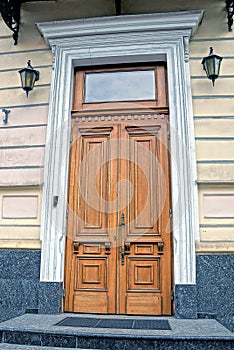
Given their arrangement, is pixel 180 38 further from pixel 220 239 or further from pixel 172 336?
pixel 172 336

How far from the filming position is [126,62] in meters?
4.65

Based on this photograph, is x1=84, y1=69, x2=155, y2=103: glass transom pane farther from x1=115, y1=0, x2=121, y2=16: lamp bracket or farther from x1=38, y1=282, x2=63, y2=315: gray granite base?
x1=38, y1=282, x2=63, y2=315: gray granite base

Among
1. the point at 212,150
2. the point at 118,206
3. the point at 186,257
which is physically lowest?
the point at 186,257

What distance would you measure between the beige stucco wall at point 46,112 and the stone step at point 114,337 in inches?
44.0

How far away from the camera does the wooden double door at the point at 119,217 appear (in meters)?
3.96

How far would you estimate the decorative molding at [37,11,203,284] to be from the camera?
12.9ft

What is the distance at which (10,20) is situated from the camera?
4.75 m

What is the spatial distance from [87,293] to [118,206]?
1.11 m

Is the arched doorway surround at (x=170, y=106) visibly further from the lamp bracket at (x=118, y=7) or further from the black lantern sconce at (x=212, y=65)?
the black lantern sconce at (x=212, y=65)

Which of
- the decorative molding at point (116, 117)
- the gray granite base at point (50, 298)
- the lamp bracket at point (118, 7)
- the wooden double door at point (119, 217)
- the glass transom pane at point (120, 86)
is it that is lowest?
the gray granite base at point (50, 298)

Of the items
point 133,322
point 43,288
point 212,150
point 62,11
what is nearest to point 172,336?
point 133,322

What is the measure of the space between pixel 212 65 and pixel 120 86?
1244 mm

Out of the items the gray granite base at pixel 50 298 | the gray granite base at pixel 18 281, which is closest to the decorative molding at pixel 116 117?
the gray granite base at pixel 18 281

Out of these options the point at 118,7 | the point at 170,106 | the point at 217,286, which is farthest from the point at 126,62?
the point at 217,286
